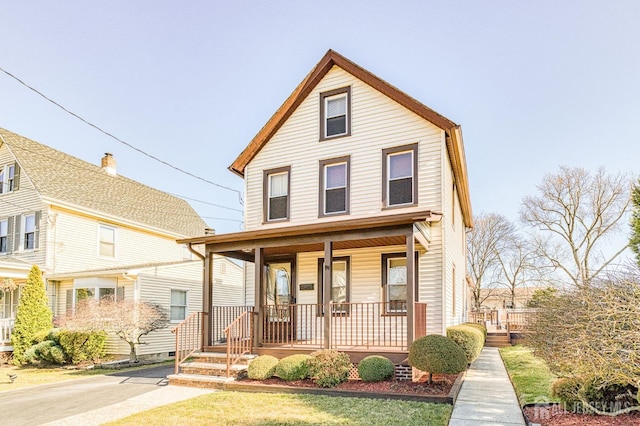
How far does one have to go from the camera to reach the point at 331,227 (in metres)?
10.7

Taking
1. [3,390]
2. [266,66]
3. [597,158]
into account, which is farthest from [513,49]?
[597,158]

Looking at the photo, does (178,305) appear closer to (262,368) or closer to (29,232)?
(29,232)

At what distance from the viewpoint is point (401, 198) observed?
12.4 metres

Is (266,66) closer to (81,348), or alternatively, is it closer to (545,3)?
(545,3)

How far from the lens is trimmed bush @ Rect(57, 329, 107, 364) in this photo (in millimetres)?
15211

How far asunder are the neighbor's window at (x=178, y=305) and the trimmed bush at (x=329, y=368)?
10734mm

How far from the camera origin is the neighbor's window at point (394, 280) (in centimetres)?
1202

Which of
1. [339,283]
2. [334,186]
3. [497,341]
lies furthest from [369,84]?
[497,341]

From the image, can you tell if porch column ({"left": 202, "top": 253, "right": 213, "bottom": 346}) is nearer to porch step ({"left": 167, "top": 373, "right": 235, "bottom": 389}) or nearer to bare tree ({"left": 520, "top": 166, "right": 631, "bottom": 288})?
porch step ({"left": 167, "top": 373, "right": 235, "bottom": 389})

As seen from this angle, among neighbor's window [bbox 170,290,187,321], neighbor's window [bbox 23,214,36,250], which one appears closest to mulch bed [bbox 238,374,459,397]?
neighbor's window [bbox 170,290,187,321]

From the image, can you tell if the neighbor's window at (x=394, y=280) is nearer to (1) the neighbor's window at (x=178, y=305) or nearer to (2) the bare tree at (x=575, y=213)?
(1) the neighbor's window at (x=178, y=305)

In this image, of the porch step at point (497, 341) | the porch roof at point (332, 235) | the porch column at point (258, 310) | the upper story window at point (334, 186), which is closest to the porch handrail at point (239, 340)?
the porch column at point (258, 310)

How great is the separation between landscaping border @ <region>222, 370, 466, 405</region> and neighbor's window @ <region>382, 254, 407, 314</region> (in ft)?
8.54

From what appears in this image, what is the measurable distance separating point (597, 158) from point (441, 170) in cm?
2469
